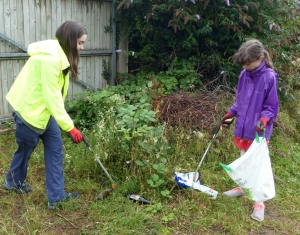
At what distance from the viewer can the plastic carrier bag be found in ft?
9.82

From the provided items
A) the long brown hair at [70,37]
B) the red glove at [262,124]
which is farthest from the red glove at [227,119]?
the long brown hair at [70,37]

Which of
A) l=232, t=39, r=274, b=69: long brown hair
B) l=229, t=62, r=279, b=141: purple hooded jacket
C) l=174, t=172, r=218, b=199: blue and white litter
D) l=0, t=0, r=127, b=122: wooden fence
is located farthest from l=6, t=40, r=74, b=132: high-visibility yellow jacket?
l=0, t=0, r=127, b=122: wooden fence

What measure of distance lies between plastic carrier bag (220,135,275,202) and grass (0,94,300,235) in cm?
35

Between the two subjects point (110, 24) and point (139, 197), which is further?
point (110, 24)

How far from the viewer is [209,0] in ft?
17.2

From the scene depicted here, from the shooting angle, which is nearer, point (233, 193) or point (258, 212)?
point (258, 212)

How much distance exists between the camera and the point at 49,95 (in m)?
2.71

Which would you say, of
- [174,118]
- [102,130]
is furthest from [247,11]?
[102,130]

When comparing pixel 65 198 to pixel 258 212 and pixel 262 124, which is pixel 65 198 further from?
pixel 262 124

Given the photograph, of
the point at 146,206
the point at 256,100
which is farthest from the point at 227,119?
the point at 146,206

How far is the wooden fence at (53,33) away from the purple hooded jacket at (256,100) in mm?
3378

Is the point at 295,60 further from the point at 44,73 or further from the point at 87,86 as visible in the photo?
the point at 44,73

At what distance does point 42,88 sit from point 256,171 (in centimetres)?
209

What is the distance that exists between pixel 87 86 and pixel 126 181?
2870 mm
